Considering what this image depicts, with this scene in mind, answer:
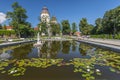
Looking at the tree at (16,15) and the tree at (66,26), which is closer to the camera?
the tree at (16,15)

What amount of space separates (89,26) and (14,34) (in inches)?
1423

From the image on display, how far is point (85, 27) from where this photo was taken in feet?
231

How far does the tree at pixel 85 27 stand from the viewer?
230 feet

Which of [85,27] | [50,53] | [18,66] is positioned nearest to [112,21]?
[85,27]

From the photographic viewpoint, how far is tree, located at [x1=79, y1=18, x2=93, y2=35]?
70.2 meters

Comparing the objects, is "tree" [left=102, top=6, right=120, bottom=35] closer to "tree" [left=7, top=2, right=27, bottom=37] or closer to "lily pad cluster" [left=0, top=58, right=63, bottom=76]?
"tree" [left=7, top=2, right=27, bottom=37]

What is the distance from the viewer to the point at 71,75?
7168 mm

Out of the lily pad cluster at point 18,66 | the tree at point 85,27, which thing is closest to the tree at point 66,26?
the tree at point 85,27

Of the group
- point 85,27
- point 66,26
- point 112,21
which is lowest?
point 85,27

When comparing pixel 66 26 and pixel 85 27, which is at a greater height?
pixel 66 26

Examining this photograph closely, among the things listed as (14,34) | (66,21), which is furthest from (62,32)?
(14,34)

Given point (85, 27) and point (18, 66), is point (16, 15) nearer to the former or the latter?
point (85, 27)

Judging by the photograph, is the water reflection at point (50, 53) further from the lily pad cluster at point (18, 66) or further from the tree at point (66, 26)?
the tree at point (66, 26)

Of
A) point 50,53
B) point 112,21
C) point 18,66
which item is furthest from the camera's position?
point 112,21
